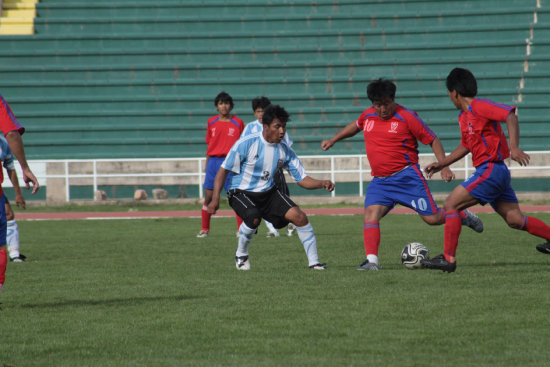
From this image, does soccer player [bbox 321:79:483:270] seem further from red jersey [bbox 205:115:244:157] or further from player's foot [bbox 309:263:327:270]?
red jersey [bbox 205:115:244:157]

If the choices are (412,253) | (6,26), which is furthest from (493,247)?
(6,26)

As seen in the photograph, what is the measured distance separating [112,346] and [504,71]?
25.3 metres

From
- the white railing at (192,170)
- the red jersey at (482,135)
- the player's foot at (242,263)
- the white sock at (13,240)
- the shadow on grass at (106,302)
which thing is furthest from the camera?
the white railing at (192,170)

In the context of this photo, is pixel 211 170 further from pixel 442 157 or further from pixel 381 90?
pixel 442 157

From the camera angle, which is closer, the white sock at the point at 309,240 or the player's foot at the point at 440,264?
the player's foot at the point at 440,264

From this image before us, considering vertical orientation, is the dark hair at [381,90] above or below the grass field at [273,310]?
above

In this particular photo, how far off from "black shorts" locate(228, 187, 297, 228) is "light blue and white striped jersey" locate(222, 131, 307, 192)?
0.06 metres

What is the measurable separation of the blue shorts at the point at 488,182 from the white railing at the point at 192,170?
14.5m

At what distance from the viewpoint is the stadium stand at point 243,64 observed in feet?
92.2

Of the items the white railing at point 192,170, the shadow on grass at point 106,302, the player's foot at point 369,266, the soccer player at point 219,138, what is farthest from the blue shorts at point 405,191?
the white railing at point 192,170

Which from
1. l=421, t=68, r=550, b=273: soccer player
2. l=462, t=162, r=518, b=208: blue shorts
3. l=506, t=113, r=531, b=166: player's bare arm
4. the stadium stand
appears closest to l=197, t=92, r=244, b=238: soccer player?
l=421, t=68, r=550, b=273: soccer player

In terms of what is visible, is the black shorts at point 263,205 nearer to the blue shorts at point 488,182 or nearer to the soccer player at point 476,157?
the soccer player at point 476,157

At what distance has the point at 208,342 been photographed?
18.0ft

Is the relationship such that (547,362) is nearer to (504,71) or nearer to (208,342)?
(208,342)
